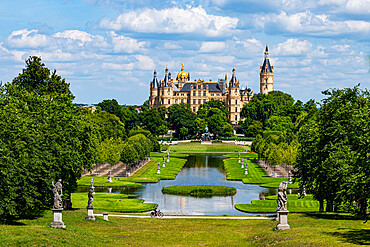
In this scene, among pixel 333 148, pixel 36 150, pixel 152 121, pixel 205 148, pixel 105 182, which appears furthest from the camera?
pixel 152 121

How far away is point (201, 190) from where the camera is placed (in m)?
71.9

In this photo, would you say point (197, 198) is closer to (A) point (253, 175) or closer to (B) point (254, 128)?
(A) point (253, 175)

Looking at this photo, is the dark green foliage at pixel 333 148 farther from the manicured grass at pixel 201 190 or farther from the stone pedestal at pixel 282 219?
the manicured grass at pixel 201 190

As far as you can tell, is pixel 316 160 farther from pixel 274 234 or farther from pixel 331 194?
pixel 274 234

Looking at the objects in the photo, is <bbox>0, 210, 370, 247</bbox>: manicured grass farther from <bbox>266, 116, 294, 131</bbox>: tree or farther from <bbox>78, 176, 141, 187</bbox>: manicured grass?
<bbox>266, 116, 294, 131</bbox>: tree

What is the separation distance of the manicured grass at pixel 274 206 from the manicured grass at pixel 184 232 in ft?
33.8

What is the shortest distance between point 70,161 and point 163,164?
→ 60.4 meters

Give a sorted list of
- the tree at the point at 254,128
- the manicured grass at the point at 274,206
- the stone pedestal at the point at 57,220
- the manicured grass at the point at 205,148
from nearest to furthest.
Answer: the stone pedestal at the point at 57,220 → the manicured grass at the point at 274,206 → the manicured grass at the point at 205,148 → the tree at the point at 254,128

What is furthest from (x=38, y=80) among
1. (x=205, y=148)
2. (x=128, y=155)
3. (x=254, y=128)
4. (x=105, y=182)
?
(x=254, y=128)

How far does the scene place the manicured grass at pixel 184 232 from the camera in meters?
29.9

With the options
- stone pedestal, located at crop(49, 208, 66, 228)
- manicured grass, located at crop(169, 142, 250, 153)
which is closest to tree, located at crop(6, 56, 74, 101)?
stone pedestal, located at crop(49, 208, 66, 228)

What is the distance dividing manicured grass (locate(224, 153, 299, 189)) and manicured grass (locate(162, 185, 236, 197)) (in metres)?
7.51

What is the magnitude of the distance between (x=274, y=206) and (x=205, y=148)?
101 m

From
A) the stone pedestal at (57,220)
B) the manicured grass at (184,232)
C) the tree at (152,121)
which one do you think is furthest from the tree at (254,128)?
the stone pedestal at (57,220)
